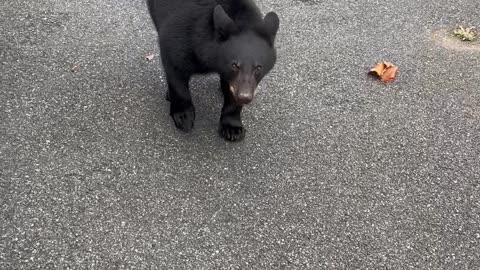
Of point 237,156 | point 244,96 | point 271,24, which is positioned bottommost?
point 237,156

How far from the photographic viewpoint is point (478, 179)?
11.6 ft

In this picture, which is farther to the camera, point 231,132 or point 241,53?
point 231,132

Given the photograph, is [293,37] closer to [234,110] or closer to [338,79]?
[338,79]

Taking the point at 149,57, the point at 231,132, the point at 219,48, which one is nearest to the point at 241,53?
the point at 219,48

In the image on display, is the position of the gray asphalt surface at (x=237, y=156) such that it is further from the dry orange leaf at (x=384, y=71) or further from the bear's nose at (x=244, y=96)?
the bear's nose at (x=244, y=96)

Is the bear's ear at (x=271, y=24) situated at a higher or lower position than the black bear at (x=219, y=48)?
higher

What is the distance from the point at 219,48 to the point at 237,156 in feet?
2.32

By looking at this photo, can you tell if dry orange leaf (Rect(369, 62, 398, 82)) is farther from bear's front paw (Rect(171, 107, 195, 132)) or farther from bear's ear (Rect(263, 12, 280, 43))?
bear's front paw (Rect(171, 107, 195, 132))

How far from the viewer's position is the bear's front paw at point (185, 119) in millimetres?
3637

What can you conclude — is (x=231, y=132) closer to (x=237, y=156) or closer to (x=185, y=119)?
(x=237, y=156)

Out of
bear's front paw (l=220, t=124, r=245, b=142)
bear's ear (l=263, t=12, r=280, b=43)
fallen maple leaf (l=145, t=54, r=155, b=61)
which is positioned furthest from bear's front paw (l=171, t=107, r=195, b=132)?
fallen maple leaf (l=145, t=54, r=155, b=61)

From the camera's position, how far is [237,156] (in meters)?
3.53

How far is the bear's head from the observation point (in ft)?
10.3

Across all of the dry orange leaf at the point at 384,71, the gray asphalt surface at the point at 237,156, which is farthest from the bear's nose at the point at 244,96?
the dry orange leaf at the point at 384,71
